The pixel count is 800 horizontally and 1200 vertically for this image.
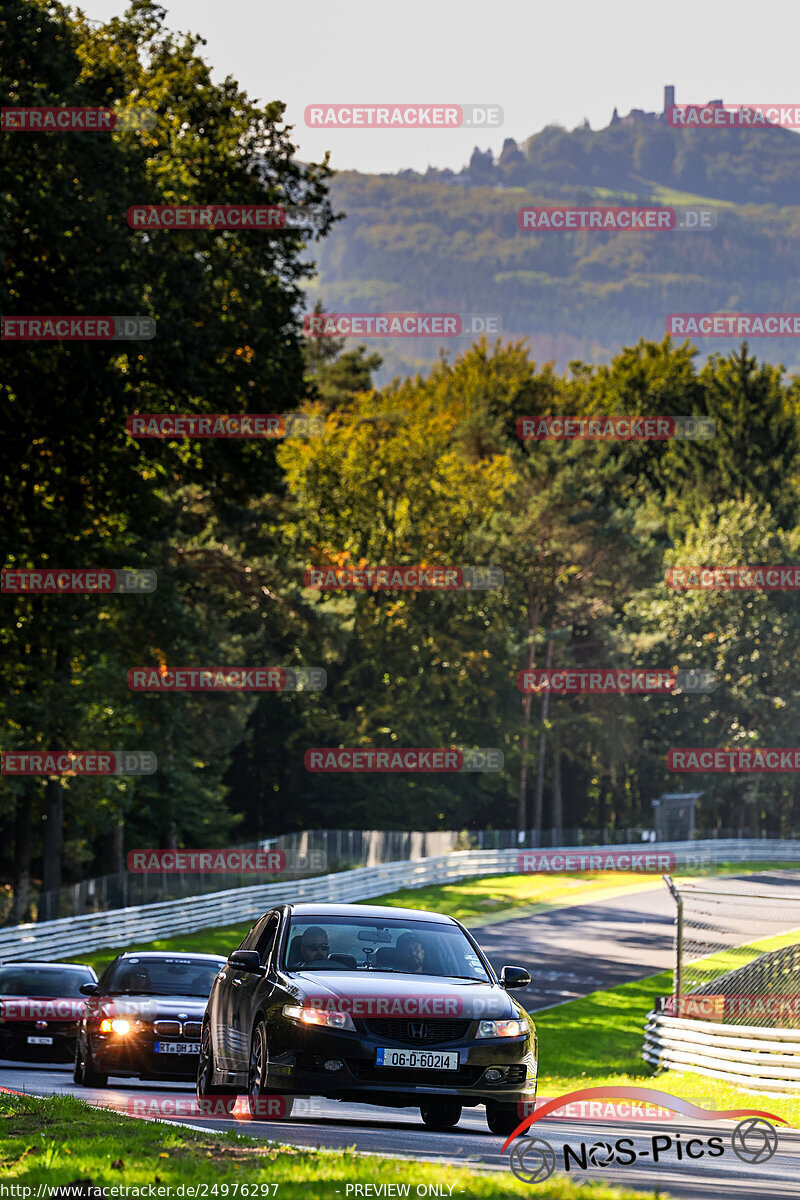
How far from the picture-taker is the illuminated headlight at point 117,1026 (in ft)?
49.3

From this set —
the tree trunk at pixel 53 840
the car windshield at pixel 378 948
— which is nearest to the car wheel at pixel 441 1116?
the car windshield at pixel 378 948

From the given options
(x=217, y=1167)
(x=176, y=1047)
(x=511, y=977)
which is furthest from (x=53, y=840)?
(x=217, y=1167)

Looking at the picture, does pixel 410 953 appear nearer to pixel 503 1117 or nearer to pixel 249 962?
pixel 249 962

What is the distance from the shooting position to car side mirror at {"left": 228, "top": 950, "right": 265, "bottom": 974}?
10.6 metres

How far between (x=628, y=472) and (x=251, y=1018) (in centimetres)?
7951

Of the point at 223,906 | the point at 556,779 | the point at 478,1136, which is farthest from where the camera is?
the point at 556,779

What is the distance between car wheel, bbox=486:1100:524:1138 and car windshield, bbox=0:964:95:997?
34.5 feet

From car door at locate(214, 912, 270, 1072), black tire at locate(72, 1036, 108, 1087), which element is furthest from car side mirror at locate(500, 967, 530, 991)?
black tire at locate(72, 1036, 108, 1087)

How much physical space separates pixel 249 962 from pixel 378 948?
0.89 metres

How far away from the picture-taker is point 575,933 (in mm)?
40062

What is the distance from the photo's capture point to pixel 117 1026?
15047 millimetres

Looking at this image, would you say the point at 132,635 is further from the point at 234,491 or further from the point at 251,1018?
the point at 251,1018

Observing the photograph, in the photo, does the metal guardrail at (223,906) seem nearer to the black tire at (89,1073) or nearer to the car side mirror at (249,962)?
the black tire at (89,1073)

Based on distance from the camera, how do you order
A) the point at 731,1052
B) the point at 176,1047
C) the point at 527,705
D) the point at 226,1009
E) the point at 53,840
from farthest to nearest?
the point at 527,705, the point at 53,840, the point at 731,1052, the point at 176,1047, the point at 226,1009
